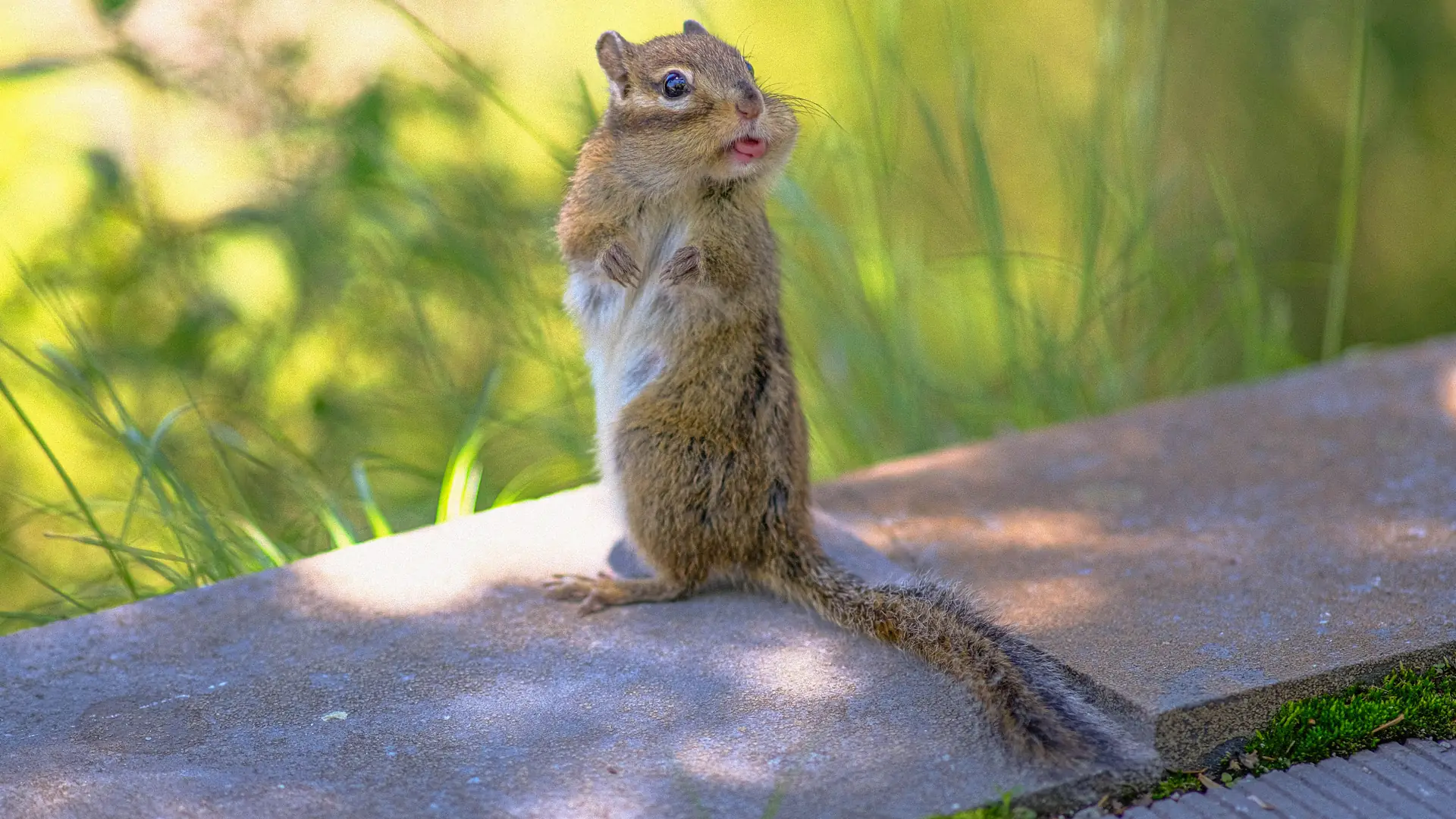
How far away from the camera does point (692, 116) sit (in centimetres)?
284

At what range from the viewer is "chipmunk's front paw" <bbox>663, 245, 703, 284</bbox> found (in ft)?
9.52

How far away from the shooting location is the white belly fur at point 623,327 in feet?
9.87

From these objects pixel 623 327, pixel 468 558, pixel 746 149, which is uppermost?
pixel 746 149

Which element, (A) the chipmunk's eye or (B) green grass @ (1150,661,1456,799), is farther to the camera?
(A) the chipmunk's eye

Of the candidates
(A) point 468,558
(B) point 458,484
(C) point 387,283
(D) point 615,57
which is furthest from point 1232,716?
(C) point 387,283

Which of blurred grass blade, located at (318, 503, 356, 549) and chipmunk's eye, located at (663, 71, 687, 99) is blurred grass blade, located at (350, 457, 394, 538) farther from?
chipmunk's eye, located at (663, 71, 687, 99)

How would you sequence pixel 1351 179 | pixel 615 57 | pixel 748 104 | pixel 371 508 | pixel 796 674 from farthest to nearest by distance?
pixel 1351 179, pixel 371 508, pixel 615 57, pixel 748 104, pixel 796 674

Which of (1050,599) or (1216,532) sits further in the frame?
(1216,532)

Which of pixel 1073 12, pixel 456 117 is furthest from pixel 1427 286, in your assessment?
pixel 456 117

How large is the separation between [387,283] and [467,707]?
255cm

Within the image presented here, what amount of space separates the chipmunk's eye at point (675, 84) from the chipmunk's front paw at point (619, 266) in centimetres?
33

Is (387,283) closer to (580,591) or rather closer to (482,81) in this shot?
(482,81)

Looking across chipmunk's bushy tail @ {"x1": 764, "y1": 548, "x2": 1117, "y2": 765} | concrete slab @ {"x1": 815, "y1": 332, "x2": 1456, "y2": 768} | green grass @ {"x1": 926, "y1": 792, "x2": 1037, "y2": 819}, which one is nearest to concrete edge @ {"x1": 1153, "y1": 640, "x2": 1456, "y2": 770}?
concrete slab @ {"x1": 815, "y1": 332, "x2": 1456, "y2": 768}

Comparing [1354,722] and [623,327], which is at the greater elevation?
[623,327]
